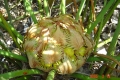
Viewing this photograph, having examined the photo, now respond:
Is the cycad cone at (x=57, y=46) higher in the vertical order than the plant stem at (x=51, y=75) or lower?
higher

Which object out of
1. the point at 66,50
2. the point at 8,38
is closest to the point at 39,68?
the point at 66,50

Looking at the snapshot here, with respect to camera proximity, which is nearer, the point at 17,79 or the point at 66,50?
the point at 66,50

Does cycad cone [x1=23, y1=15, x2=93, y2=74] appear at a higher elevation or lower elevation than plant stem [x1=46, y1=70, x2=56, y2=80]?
higher

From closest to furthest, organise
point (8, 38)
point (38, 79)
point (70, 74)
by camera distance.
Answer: point (70, 74)
point (38, 79)
point (8, 38)

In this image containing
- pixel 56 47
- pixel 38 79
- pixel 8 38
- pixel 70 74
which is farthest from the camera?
pixel 8 38

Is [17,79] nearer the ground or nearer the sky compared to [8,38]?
nearer the ground

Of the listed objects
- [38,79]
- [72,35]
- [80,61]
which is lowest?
[38,79]

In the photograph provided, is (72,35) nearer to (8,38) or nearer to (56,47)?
(56,47)

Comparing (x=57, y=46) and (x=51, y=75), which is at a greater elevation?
(x=57, y=46)
